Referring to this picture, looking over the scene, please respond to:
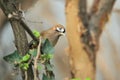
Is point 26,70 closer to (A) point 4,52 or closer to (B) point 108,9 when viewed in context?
(B) point 108,9

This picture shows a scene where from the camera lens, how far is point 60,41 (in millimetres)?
1941

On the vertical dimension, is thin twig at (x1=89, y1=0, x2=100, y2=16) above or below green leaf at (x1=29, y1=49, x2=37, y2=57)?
above

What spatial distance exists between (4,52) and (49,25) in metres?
0.30

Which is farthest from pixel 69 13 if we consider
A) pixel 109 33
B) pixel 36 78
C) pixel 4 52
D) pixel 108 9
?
pixel 4 52

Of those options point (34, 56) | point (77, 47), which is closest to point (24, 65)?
point (34, 56)

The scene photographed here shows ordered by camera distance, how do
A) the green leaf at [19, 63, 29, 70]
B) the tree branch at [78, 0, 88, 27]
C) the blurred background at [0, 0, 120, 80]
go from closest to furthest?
the tree branch at [78, 0, 88, 27]
the green leaf at [19, 63, 29, 70]
the blurred background at [0, 0, 120, 80]

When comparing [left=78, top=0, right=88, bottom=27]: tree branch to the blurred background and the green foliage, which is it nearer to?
→ the green foliage

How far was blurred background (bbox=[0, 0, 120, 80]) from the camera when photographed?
1798 mm

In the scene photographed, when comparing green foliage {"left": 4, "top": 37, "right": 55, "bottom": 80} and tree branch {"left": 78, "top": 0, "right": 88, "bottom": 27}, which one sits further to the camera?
green foliage {"left": 4, "top": 37, "right": 55, "bottom": 80}

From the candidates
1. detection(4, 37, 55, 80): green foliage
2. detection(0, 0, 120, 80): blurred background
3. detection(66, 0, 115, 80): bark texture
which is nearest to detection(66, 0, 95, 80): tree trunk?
detection(66, 0, 115, 80): bark texture

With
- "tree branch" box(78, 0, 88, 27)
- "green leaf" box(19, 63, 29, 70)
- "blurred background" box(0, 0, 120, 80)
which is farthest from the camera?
"blurred background" box(0, 0, 120, 80)

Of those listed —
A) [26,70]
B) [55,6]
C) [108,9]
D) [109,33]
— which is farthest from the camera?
[55,6]

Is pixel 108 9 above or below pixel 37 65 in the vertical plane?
above

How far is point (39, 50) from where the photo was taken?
0.95 metres
